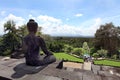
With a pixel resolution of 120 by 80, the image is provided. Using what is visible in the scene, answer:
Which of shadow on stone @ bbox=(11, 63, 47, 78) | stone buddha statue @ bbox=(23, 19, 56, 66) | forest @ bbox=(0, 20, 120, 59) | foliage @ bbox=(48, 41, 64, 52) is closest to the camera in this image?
shadow on stone @ bbox=(11, 63, 47, 78)

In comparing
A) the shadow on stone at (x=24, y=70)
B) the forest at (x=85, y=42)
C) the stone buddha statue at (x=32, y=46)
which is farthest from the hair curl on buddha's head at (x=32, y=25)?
the forest at (x=85, y=42)

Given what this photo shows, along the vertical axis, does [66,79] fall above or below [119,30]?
below

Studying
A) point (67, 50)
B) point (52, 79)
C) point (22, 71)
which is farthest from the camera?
point (67, 50)

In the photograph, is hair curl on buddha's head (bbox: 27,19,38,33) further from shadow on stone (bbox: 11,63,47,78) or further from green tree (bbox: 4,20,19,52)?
green tree (bbox: 4,20,19,52)

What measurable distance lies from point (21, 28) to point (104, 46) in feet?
50.8

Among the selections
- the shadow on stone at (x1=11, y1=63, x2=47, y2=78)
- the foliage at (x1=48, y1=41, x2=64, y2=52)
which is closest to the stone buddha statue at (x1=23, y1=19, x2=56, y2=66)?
the shadow on stone at (x1=11, y1=63, x2=47, y2=78)

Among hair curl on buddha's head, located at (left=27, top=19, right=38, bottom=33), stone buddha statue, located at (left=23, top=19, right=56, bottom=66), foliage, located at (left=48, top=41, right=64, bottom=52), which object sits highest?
hair curl on buddha's head, located at (left=27, top=19, right=38, bottom=33)

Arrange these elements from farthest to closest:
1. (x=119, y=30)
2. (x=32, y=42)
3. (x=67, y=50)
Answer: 1. (x=67, y=50)
2. (x=119, y=30)
3. (x=32, y=42)

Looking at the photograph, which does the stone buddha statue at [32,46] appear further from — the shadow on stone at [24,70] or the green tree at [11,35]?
the green tree at [11,35]

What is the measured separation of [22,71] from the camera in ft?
21.2

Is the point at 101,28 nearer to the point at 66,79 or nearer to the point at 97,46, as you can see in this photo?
the point at 97,46

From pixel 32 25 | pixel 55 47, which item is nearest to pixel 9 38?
pixel 55 47

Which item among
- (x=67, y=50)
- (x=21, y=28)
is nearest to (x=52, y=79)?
(x=67, y=50)

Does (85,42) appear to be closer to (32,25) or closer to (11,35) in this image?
(11,35)
